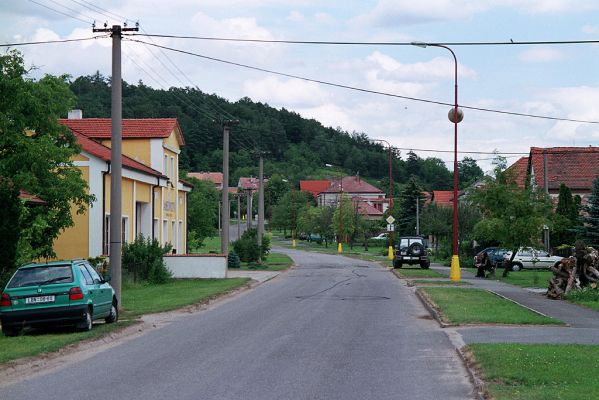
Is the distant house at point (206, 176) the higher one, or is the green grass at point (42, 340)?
the distant house at point (206, 176)

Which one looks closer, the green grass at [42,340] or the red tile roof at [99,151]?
the green grass at [42,340]

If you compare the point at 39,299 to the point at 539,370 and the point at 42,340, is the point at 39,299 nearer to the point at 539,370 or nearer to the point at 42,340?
the point at 42,340

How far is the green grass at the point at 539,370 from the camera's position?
30.6 feet

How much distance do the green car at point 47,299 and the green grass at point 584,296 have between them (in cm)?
1440

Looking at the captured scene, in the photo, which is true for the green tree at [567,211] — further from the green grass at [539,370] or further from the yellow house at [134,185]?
the green grass at [539,370]

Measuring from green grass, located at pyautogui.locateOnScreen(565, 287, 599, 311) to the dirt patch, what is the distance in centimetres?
1105

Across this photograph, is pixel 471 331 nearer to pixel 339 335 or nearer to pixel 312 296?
pixel 339 335

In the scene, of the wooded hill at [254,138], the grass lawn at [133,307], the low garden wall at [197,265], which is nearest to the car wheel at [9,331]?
the grass lawn at [133,307]

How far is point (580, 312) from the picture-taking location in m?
21.4

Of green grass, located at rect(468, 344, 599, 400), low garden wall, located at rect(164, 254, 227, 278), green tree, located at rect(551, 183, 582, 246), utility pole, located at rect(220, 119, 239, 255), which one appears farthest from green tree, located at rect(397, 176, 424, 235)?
green grass, located at rect(468, 344, 599, 400)

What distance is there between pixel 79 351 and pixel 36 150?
36.1 feet

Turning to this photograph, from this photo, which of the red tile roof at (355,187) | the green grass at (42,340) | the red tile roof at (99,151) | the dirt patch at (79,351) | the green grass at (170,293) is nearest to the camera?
the dirt patch at (79,351)

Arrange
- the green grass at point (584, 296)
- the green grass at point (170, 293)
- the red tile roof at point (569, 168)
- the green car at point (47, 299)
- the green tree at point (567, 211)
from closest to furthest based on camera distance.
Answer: the green car at point (47, 299) → the green grass at point (170, 293) → the green grass at point (584, 296) → the green tree at point (567, 211) → the red tile roof at point (569, 168)

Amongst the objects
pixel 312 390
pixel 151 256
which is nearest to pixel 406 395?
pixel 312 390
